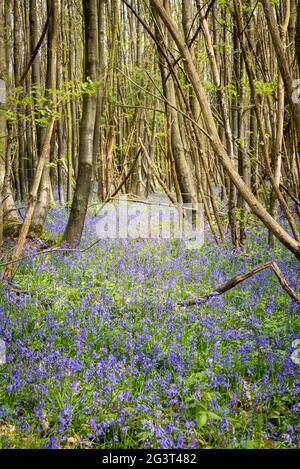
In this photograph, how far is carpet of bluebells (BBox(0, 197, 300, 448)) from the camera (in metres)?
3.04

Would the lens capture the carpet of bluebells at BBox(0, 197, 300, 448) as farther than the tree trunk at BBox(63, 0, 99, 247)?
No

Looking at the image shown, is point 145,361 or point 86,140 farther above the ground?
point 86,140

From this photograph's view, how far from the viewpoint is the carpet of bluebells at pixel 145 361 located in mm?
3043

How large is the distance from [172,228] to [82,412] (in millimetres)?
7437

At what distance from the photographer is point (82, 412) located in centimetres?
324

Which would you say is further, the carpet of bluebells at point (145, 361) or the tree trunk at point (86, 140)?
the tree trunk at point (86, 140)

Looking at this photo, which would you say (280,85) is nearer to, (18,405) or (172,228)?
(18,405)

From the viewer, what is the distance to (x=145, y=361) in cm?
386

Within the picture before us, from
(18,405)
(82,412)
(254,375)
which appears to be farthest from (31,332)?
(254,375)

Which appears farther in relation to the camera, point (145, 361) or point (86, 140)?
point (86, 140)

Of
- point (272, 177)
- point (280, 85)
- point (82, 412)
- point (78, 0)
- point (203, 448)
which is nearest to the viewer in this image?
point (203, 448)

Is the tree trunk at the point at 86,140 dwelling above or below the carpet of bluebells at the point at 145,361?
above

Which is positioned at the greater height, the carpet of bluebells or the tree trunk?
the tree trunk

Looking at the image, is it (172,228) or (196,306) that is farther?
(172,228)
